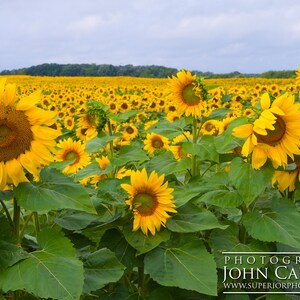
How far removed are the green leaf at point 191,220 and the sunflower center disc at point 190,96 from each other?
1.43 meters

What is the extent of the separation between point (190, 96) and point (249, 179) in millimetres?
1448

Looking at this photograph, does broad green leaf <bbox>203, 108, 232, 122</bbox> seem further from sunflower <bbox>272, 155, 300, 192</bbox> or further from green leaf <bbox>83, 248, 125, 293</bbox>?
green leaf <bbox>83, 248, 125, 293</bbox>

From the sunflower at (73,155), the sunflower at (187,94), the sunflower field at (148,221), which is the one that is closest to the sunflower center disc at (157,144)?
the sunflower at (73,155)

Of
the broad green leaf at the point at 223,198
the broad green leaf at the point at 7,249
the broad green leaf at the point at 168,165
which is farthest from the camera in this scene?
the broad green leaf at the point at 168,165

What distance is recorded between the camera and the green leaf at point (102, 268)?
1.87 meters

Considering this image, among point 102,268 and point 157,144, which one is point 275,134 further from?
point 157,144

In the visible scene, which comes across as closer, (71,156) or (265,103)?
(265,103)

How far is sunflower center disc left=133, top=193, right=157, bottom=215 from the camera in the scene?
80.6 inches

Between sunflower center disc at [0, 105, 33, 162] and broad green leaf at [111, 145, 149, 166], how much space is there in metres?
1.04

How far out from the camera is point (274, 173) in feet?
7.23

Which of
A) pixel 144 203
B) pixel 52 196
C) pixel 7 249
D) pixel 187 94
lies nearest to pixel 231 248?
pixel 144 203

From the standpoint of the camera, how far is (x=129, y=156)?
2.93 metres

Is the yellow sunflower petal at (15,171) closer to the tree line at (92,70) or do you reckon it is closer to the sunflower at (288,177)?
the sunflower at (288,177)

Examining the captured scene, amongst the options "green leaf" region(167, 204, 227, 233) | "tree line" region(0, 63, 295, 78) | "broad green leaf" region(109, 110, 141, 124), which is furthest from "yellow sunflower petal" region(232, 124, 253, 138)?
"tree line" region(0, 63, 295, 78)
